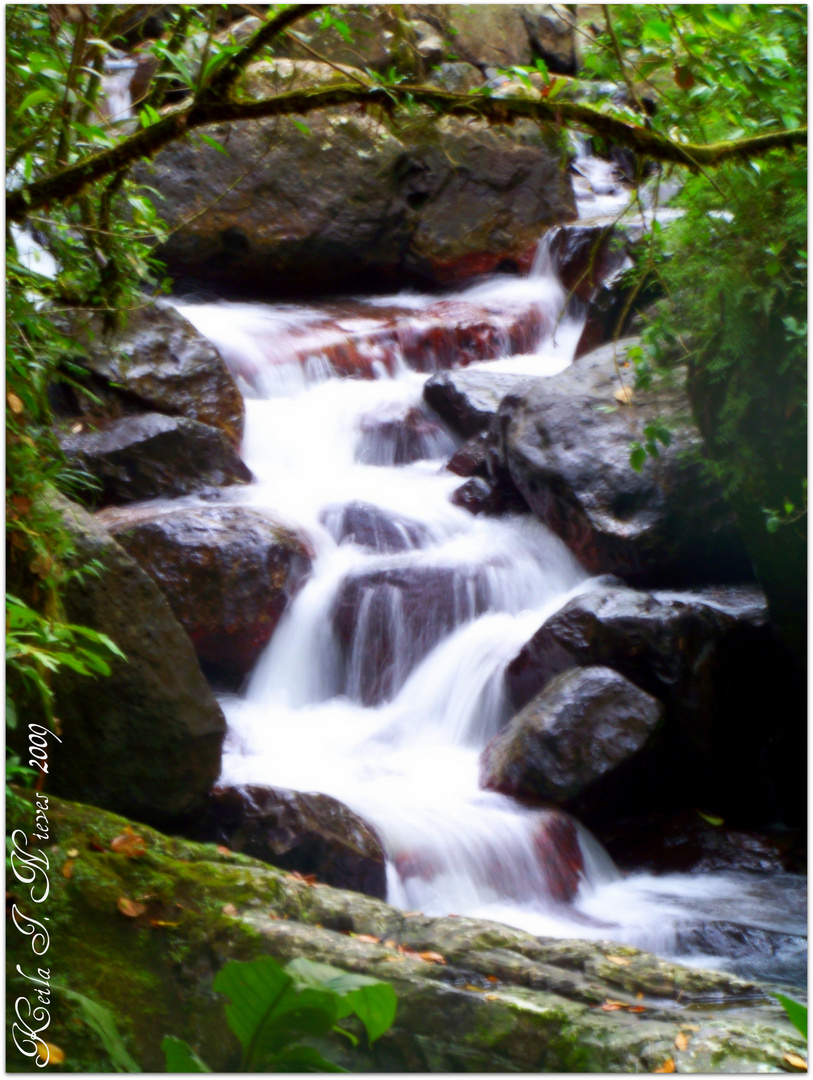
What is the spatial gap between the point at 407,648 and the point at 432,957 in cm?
316

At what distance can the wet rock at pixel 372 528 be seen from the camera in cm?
649

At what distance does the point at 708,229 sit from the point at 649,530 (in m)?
1.98

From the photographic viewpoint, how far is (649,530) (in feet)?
18.3

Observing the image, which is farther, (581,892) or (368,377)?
(368,377)

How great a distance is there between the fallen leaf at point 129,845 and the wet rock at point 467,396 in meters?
5.56

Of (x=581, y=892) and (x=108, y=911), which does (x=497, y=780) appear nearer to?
(x=581, y=892)

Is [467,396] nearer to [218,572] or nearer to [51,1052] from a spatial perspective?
[218,572]

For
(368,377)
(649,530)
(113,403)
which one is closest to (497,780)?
(649,530)

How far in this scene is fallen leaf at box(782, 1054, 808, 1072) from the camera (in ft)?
6.81

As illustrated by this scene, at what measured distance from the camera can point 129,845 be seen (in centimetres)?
256

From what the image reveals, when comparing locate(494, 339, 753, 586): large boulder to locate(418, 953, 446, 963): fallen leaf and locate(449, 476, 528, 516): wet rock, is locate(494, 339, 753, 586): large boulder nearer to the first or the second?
locate(449, 476, 528, 516): wet rock

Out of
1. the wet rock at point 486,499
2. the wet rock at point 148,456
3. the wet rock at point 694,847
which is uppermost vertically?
the wet rock at point 148,456

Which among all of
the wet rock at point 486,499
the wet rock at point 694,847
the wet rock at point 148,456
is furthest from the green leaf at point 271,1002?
the wet rock at point 486,499

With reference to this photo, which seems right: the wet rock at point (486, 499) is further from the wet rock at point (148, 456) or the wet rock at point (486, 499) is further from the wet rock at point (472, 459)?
the wet rock at point (148, 456)
